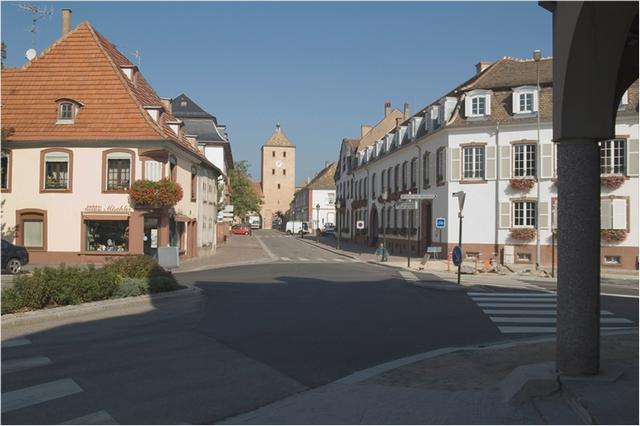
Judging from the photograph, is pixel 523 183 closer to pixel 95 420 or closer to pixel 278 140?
pixel 95 420

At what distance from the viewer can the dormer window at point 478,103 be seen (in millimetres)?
34344

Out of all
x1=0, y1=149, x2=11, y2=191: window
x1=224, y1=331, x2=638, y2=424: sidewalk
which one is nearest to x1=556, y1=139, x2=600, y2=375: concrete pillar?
x1=224, y1=331, x2=638, y2=424: sidewalk

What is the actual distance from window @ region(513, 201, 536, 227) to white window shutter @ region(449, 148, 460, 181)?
11.2 feet

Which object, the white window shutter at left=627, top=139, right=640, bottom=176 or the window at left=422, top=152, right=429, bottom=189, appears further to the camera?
the window at left=422, top=152, right=429, bottom=189

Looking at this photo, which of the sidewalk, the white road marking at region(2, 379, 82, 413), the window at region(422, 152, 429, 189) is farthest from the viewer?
the window at region(422, 152, 429, 189)

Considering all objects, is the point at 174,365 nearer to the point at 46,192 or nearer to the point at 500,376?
the point at 500,376

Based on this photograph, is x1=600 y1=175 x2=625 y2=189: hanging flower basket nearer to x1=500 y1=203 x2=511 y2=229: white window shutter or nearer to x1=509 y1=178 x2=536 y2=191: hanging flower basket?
x1=509 y1=178 x2=536 y2=191: hanging flower basket

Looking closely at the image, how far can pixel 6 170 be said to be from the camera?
29.8 m

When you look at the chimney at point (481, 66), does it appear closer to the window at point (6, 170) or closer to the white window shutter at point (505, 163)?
the white window shutter at point (505, 163)

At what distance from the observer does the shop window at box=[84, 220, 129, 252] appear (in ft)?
96.2

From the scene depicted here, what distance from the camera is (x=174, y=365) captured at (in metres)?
8.37

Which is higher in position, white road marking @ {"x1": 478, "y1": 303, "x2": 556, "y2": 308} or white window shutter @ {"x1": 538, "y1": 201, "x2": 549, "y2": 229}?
white window shutter @ {"x1": 538, "y1": 201, "x2": 549, "y2": 229}

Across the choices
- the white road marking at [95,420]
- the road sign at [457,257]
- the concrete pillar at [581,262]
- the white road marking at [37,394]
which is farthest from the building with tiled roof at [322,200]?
the white road marking at [95,420]

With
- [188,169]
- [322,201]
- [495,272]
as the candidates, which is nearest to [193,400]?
[495,272]
